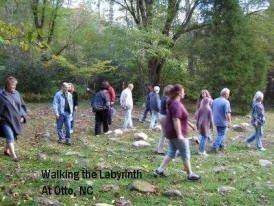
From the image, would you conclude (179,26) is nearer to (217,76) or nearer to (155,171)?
(217,76)

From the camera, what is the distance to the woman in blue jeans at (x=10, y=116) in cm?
988

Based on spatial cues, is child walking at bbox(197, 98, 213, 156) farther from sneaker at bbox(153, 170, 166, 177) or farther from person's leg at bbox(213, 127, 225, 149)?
sneaker at bbox(153, 170, 166, 177)

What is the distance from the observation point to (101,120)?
14758 mm

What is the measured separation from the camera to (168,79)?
28453mm

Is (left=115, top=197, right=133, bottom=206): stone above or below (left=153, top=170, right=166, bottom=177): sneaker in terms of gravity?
below

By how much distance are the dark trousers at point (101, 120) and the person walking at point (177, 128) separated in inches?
235

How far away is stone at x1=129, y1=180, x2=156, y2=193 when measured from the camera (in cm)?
792

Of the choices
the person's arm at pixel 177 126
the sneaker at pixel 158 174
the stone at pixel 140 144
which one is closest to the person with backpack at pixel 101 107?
the stone at pixel 140 144

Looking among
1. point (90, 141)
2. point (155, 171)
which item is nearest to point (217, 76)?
point (90, 141)

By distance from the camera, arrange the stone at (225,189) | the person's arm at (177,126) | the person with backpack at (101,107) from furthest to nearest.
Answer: the person with backpack at (101,107) < the person's arm at (177,126) < the stone at (225,189)

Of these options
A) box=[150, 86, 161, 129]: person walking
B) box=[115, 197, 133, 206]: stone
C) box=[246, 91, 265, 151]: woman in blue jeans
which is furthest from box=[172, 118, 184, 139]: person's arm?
box=[150, 86, 161, 129]: person walking

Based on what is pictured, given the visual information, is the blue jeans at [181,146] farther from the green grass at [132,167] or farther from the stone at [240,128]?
the stone at [240,128]

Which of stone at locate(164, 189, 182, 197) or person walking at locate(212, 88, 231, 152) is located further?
person walking at locate(212, 88, 231, 152)

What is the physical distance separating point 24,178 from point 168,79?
20723 millimetres
